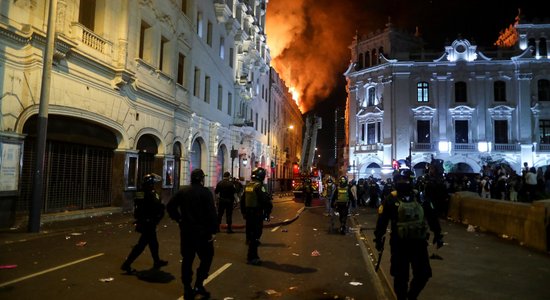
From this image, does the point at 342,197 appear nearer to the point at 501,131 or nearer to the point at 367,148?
the point at 367,148

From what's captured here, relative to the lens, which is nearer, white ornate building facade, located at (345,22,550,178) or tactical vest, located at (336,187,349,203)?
tactical vest, located at (336,187,349,203)

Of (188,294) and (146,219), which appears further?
(146,219)

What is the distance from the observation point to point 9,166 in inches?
468

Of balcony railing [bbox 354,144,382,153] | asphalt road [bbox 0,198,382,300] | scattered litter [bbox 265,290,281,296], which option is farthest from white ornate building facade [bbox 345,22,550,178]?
scattered litter [bbox 265,290,281,296]

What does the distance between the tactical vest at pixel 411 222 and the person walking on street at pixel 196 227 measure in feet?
8.64

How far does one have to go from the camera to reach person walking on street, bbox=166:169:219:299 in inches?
235

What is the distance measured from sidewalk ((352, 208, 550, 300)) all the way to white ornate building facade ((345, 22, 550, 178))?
31.7 m

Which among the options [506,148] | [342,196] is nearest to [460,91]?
[506,148]

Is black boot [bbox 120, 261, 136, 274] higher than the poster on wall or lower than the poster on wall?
lower

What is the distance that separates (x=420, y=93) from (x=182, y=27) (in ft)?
97.1

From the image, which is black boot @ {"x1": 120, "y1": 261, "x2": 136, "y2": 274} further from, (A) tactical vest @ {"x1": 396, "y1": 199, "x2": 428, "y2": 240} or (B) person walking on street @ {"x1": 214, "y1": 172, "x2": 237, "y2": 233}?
(B) person walking on street @ {"x1": 214, "y1": 172, "x2": 237, "y2": 233}

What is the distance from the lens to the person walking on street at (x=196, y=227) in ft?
19.6

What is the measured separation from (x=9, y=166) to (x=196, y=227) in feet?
29.2

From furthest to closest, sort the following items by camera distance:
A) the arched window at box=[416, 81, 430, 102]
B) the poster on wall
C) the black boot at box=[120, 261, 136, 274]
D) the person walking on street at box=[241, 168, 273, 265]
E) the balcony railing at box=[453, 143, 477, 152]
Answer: the arched window at box=[416, 81, 430, 102] < the balcony railing at box=[453, 143, 477, 152] < the poster on wall < the person walking on street at box=[241, 168, 273, 265] < the black boot at box=[120, 261, 136, 274]
